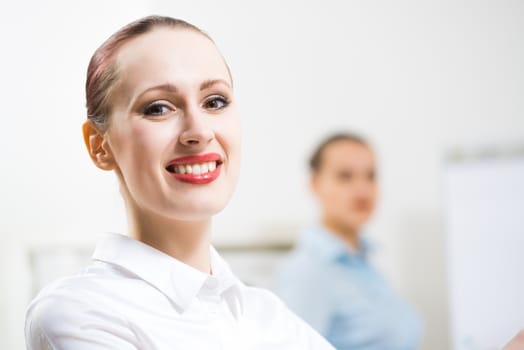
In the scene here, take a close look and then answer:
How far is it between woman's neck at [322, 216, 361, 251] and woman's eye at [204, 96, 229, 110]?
6.09 feet

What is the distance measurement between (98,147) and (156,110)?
8 cm

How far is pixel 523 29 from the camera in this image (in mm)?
2641

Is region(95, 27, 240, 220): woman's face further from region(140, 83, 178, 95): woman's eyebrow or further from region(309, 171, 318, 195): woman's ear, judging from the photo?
region(309, 171, 318, 195): woman's ear

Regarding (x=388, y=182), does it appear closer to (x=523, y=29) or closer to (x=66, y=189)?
(x=523, y=29)

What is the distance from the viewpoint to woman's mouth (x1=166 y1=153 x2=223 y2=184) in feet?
1.81

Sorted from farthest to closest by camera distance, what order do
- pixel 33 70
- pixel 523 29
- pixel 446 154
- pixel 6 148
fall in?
pixel 523 29 < pixel 446 154 < pixel 6 148 < pixel 33 70

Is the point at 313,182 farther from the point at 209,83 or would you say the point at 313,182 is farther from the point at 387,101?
the point at 209,83

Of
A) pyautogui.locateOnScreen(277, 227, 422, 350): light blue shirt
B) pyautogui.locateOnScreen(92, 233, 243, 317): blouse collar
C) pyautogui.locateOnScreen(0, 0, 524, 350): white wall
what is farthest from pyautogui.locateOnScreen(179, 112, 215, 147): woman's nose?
pyautogui.locateOnScreen(0, 0, 524, 350): white wall

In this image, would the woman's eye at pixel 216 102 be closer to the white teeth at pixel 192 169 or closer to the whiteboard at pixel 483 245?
the white teeth at pixel 192 169

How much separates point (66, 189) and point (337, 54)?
1.18 meters

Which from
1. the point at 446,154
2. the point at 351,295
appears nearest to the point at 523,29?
the point at 446,154

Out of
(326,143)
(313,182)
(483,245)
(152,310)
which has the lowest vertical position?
(483,245)

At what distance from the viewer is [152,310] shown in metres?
0.55

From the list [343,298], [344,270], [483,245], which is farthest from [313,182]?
[483,245]
